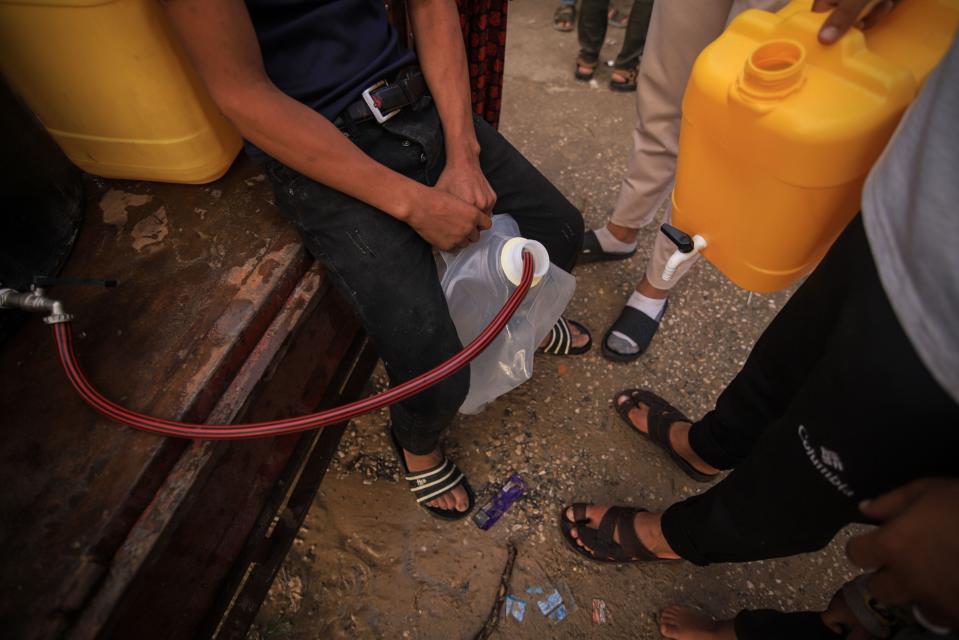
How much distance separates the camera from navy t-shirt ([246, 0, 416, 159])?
1.06 metres

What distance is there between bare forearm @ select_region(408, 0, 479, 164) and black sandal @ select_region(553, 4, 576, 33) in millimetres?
2596

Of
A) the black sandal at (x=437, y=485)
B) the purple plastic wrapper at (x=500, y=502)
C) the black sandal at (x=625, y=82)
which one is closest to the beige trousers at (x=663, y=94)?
the purple plastic wrapper at (x=500, y=502)

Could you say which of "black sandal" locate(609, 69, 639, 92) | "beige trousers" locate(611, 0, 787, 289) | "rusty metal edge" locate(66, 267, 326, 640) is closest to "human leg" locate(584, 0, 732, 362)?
"beige trousers" locate(611, 0, 787, 289)

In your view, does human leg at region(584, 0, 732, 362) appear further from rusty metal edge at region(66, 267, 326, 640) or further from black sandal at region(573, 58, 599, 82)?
black sandal at region(573, 58, 599, 82)

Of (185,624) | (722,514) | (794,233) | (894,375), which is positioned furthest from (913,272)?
(185,624)

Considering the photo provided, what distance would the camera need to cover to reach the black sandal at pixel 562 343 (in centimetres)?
190

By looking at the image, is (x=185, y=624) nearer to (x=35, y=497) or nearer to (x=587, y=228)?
(x=35, y=497)

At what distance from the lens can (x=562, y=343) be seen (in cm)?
191

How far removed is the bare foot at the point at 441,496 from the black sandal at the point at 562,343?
597mm

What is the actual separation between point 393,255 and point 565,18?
10.5 feet

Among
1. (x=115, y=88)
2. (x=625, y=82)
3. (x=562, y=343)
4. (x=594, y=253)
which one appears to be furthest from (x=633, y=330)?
(x=625, y=82)

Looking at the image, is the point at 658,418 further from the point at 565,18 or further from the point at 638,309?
the point at 565,18

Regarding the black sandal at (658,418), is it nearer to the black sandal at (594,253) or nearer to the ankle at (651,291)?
the ankle at (651,291)

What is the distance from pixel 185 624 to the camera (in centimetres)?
123
